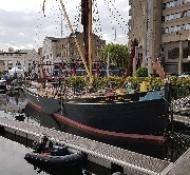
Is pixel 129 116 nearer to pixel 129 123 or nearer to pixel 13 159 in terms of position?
pixel 129 123

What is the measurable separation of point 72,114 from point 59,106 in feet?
8.21

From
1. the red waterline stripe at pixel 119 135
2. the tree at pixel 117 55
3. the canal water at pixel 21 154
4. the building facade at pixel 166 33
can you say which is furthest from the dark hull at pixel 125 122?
the tree at pixel 117 55

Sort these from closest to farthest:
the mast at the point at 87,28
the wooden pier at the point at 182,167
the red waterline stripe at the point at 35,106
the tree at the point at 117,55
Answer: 1. the wooden pier at the point at 182,167
2. the mast at the point at 87,28
3. the red waterline stripe at the point at 35,106
4. the tree at the point at 117,55

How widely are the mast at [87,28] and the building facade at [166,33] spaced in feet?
167

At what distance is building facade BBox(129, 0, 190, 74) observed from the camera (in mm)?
78688

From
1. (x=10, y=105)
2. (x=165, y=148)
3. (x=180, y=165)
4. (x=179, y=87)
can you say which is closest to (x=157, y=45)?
(x=10, y=105)

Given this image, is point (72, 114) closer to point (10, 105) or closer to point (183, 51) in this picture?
point (10, 105)

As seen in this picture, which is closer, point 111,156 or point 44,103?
point 111,156

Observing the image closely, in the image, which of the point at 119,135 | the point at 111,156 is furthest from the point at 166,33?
the point at 111,156

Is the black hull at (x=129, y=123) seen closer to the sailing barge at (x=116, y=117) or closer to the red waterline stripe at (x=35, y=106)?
the sailing barge at (x=116, y=117)

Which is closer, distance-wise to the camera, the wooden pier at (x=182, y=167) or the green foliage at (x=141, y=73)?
the wooden pier at (x=182, y=167)

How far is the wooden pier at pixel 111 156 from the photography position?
15664 mm

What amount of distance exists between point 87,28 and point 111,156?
43.0 ft

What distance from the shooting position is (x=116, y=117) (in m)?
22.8
